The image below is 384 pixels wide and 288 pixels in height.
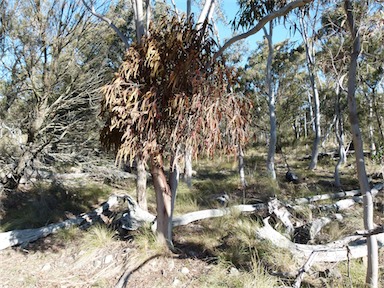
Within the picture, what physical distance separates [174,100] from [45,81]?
5198 millimetres

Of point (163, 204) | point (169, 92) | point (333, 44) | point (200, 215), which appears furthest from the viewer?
point (333, 44)

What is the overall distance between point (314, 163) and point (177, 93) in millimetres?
11431

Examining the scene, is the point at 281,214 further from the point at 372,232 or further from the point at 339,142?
the point at 339,142

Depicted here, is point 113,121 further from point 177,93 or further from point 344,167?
point 344,167

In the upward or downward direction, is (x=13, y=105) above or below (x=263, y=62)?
below

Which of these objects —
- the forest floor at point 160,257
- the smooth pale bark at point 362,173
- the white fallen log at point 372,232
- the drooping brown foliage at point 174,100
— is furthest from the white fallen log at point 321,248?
the drooping brown foliage at point 174,100

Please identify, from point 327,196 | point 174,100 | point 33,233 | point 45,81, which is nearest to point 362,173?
point 174,100

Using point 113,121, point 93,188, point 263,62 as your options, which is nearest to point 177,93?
point 113,121

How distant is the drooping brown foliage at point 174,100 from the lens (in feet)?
12.4

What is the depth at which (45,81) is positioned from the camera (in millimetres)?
7809

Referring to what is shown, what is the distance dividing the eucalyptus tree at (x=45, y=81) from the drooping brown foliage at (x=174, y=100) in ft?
14.1

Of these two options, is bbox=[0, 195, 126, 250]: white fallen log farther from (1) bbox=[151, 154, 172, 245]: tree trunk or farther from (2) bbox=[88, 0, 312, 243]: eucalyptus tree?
(2) bbox=[88, 0, 312, 243]: eucalyptus tree

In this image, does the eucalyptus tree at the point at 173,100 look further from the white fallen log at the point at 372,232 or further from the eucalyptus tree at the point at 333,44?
the white fallen log at the point at 372,232

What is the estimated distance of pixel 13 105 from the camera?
8539 mm
